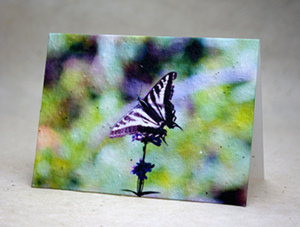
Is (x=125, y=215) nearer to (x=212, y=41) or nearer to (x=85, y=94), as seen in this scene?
(x=85, y=94)

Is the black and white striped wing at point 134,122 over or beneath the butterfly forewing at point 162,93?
beneath

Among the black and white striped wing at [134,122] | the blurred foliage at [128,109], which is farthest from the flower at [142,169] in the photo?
the black and white striped wing at [134,122]

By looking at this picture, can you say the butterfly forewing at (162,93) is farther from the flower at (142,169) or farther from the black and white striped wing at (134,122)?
the flower at (142,169)

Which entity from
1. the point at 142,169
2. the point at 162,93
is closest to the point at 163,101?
the point at 162,93

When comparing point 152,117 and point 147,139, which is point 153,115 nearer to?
point 152,117

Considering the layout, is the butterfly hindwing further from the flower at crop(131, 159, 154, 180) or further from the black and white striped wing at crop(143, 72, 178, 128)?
the flower at crop(131, 159, 154, 180)

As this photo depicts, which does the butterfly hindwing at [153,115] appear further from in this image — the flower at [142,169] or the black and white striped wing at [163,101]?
the flower at [142,169]

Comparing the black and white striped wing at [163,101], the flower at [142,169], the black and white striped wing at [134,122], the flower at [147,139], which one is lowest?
the flower at [142,169]
